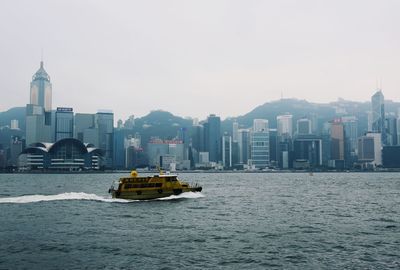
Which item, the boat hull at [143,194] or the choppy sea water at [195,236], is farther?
the boat hull at [143,194]

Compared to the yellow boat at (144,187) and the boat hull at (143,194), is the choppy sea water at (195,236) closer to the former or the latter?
the boat hull at (143,194)

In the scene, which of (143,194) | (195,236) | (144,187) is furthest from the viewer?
(144,187)

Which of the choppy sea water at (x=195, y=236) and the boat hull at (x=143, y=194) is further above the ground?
the boat hull at (x=143, y=194)

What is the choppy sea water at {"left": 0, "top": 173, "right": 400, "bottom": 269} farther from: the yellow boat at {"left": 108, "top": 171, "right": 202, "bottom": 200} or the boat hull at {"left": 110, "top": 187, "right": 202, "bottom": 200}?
the yellow boat at {"left": 108, "top": 171, "right": 202, "bottom": 200}

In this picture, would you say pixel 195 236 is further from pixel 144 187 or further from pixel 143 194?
pixel 144 187

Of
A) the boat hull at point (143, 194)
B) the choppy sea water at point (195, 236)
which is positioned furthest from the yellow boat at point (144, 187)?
the choppy sea water at point (195, 236)

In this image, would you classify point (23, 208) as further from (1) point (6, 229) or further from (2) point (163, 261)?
(2) point (163, 261)

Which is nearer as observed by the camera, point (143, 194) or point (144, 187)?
point (143, 194)

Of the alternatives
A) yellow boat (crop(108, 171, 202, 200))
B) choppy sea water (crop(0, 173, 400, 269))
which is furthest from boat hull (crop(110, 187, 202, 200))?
choppy sea water (crop(0, 173, 400, 269))

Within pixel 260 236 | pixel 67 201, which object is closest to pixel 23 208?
pixel 67 201

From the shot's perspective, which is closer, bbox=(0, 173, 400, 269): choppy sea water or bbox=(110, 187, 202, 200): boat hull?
bbox=(0, 173, 400, 269): choppy sea water

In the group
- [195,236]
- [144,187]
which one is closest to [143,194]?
[144,187]
